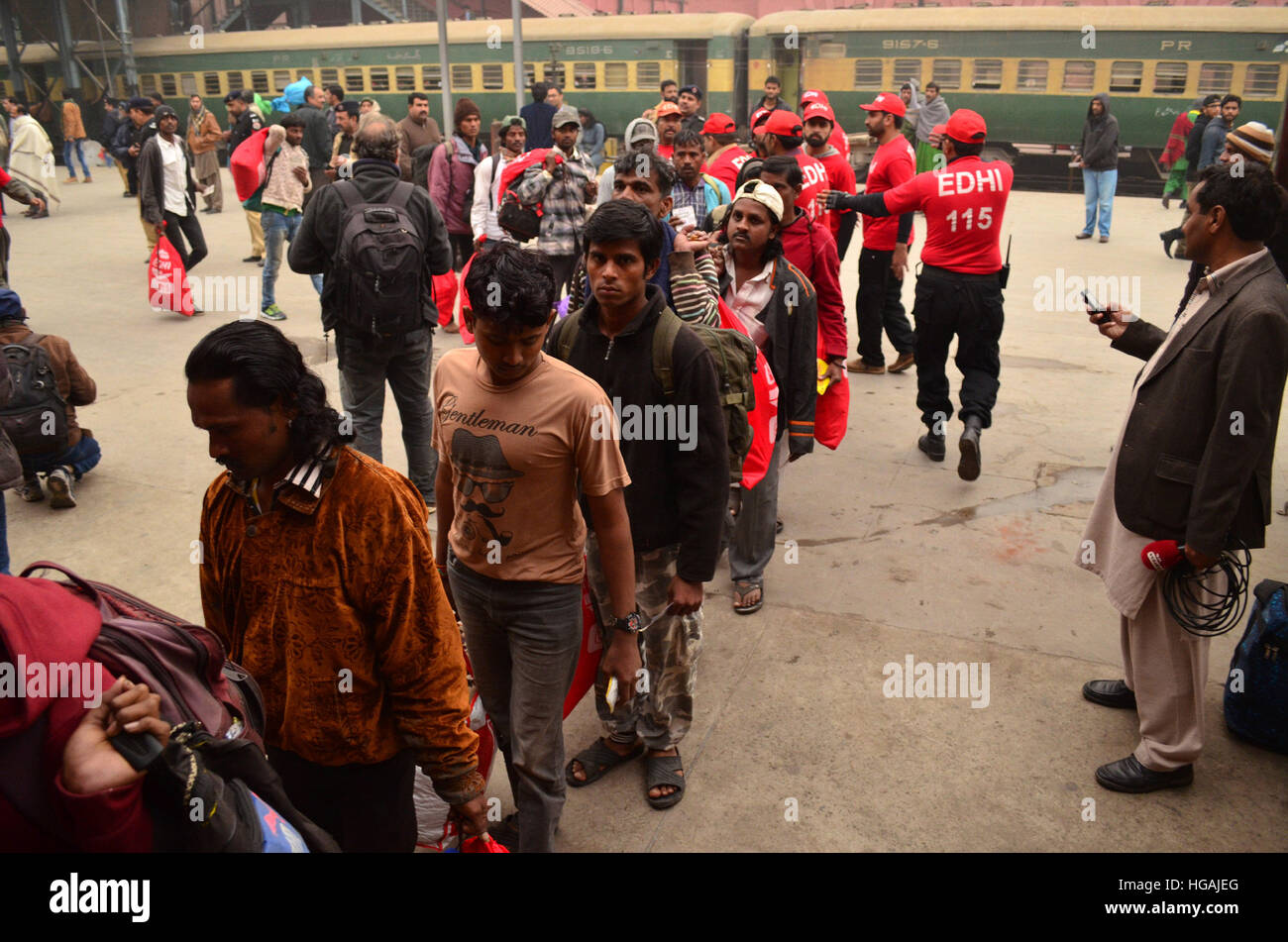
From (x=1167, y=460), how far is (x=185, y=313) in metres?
9.18

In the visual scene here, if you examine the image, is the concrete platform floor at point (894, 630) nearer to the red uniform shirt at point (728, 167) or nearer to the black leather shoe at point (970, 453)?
the black leather shoe at point (970, 453)

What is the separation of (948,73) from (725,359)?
2093 cm

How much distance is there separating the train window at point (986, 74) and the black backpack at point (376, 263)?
64.0 feet

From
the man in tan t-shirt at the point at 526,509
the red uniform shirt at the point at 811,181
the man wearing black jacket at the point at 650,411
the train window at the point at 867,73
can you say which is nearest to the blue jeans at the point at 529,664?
the man in tan t-shirt at the point at 526,509

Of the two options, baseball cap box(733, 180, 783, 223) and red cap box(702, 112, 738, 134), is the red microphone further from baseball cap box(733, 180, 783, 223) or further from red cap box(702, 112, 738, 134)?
red cap box(702, 112, 738, 134)

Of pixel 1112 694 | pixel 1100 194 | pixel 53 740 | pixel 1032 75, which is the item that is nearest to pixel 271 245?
pixel 1112 694

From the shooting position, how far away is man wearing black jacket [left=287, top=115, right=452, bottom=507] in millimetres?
4793

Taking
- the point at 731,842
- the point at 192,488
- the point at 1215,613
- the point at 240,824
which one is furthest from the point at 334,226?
the point at 1215,613

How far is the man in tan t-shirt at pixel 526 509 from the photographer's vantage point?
244 centimetres

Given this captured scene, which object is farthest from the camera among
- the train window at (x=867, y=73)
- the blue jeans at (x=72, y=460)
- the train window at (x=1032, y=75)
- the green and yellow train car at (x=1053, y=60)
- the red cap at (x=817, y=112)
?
the train window at (x=867, y=73)

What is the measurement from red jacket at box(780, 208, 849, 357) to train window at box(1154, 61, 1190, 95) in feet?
61.1

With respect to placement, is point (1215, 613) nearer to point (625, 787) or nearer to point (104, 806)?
point (625, 787)

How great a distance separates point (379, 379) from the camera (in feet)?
16.8

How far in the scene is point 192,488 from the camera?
586 centimetres
